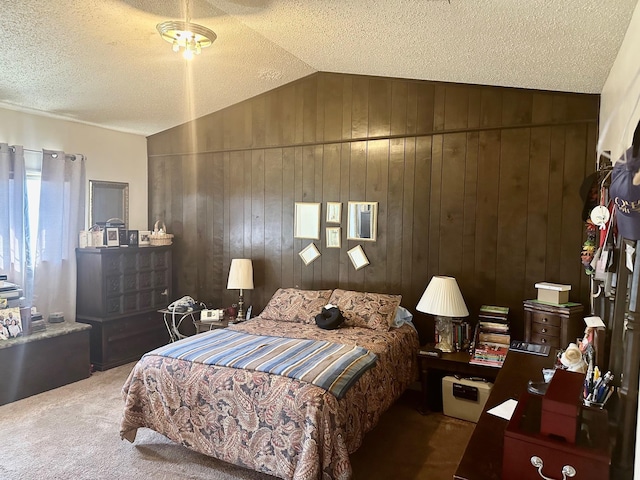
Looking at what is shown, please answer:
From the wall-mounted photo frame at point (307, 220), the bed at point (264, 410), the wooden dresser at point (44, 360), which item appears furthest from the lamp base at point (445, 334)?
the wooden dresser at point (44, 360)

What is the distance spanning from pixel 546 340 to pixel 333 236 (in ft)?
6.58

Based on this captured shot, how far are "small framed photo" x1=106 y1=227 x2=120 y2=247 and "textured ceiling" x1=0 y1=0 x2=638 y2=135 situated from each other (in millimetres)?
1177

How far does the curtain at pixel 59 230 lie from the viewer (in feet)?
13.9

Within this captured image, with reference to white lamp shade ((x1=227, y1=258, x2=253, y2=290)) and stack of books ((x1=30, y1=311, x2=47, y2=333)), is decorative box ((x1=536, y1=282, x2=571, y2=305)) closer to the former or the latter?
white lamp shade ((x1=227, y1=258, x2=253, y2=290))

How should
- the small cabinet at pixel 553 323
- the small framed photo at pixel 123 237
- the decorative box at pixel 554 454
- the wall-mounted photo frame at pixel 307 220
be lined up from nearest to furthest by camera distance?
the decorative box at pixel 554 454 → the small cabinet at pixel 553 323 → the wall-mounted photo frame at pixel 307 220 → the small framed photo at pixel 123 237

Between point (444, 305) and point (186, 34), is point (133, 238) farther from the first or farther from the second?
point (444, 305)

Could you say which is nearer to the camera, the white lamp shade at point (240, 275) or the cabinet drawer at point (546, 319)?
the cabinet drawer at point (546, 319)

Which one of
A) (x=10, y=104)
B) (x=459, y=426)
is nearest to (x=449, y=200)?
(x=459, y=426)

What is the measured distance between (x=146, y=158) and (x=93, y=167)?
0.70 metres

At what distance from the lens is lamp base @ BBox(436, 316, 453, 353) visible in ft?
11.4

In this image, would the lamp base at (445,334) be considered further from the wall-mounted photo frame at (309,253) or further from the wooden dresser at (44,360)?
the wooden dresser at (44,360)

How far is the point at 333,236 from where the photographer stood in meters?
4.22

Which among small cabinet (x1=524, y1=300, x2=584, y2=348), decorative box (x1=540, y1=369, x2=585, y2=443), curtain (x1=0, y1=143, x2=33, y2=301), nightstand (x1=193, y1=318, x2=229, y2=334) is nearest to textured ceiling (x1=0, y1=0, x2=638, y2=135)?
curtain (x1=0, y1=143, x2=33, y2=301)

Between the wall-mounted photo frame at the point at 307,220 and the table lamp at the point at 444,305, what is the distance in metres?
1.31
